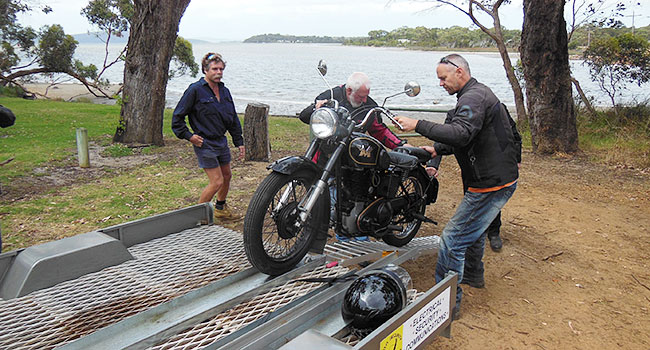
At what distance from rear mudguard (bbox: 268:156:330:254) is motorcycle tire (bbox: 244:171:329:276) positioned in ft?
0.08

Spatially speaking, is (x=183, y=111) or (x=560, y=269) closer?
(x=560, y=269)

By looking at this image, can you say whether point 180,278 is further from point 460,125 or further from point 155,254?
point 460,125

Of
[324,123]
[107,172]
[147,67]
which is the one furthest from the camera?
[147,67]

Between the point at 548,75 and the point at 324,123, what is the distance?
7587mm

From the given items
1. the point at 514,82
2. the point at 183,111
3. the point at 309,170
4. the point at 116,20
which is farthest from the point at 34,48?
the point at 309,170

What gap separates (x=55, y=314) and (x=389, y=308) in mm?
1712

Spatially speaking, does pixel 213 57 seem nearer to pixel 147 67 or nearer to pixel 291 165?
pixel 291 165

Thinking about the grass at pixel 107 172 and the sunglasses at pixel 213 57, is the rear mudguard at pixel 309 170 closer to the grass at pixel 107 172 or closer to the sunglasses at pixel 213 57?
the sunglasses at pixel 213 57

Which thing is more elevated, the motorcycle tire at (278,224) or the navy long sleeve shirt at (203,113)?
the navy long sleeve shirt at (203,113)

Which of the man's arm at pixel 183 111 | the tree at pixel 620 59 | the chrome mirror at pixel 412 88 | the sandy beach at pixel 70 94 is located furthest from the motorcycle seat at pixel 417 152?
the sandy beach at pixel 70 94

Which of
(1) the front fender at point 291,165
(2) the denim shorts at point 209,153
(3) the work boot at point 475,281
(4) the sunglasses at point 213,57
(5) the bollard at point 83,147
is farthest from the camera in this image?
(5) the bollard at point 83,147

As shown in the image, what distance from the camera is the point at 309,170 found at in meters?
3.48

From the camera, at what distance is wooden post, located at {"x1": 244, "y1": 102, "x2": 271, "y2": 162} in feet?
29.6

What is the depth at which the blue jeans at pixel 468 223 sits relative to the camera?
11.8 feet
